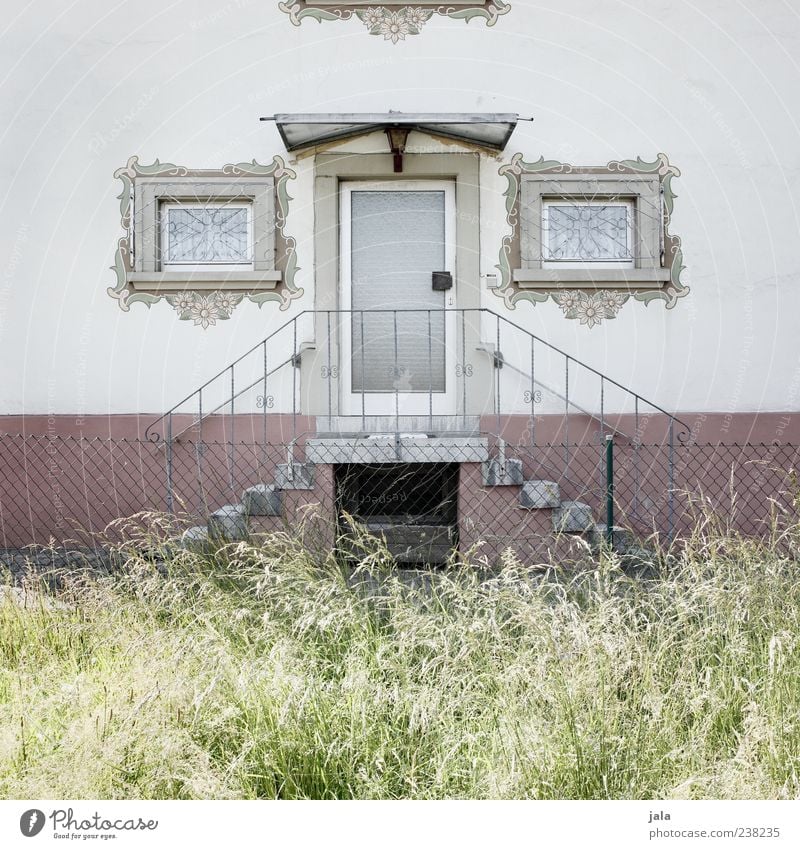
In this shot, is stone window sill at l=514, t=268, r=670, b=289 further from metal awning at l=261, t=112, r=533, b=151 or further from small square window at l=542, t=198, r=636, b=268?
metal awning at l=261, t=112, r=533, b=151

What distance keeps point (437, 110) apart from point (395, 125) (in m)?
0.47

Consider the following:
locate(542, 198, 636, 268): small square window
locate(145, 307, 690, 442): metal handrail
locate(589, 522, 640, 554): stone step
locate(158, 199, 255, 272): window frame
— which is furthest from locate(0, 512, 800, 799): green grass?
locate(158, 199, 255, 272): window frame

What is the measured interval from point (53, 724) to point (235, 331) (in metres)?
3.90

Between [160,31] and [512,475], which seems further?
[160,31]

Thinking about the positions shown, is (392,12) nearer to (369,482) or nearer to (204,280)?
(204,280)

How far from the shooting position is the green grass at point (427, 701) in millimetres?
2385

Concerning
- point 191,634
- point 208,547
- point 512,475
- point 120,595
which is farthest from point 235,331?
point 191,634

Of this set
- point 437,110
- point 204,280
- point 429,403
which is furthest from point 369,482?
point 437,110

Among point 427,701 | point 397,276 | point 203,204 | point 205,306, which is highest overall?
point 203,204

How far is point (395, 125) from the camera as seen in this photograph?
5891 mm

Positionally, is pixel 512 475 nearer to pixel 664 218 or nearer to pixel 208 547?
pixel 208 547

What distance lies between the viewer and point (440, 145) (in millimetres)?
6164

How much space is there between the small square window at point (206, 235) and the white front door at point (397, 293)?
2.50ft

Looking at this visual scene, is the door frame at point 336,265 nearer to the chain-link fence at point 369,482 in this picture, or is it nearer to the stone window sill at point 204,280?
the stone window sill at point 204,280
